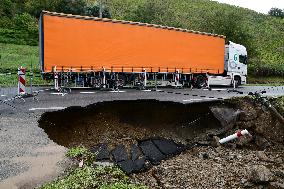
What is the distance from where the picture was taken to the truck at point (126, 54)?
59.6 feet

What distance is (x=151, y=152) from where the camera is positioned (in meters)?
11.7

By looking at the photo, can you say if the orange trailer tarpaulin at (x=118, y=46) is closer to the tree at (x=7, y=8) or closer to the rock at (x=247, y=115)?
the rock at (x=247, y=115)

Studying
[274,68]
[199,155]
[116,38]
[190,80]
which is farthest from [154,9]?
[199,155]

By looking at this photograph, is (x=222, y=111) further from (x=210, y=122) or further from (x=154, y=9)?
(x=154, y=9)

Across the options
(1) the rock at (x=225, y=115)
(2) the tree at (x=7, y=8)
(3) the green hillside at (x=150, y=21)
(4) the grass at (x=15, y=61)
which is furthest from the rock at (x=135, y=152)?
(2) the tree at (x=7, y=8)

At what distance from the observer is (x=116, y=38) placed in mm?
20016

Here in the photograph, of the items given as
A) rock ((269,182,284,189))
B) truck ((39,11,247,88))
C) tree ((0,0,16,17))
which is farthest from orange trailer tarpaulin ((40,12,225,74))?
tree ((0,0,16,17))

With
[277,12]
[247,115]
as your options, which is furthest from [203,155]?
[277,12]

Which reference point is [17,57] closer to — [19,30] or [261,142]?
[19,30]

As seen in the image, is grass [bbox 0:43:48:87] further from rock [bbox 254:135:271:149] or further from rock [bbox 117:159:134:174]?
rock [bbox 254:135:271:149]

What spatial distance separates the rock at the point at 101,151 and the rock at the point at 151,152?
4.28 feet

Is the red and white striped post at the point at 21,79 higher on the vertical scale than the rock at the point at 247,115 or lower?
higher

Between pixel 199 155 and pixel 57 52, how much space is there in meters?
9.42

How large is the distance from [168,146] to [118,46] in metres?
9.12
